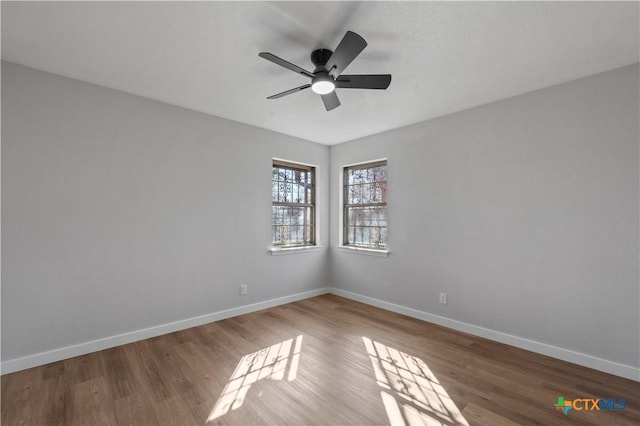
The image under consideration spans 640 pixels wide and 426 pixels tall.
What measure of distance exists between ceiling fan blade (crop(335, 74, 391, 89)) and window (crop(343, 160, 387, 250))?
2.09 meters

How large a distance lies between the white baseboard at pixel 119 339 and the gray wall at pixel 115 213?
5 centimetres

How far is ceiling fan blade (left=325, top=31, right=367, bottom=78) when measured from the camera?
1681 millimetres

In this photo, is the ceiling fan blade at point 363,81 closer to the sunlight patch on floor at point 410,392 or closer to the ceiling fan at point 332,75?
the ceiling fan at point 332,75

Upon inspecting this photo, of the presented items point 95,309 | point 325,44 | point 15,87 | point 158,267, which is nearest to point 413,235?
point 325,44

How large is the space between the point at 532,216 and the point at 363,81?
6.88ft

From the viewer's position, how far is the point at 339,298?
4.48m

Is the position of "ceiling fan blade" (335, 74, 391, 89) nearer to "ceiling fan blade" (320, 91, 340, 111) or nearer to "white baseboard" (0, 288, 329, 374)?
"ceiling fan blade" (320, 91, 340, 111)

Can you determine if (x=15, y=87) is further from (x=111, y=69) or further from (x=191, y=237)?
(x=191, y=237)

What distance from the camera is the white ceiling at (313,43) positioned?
1751 millimetres

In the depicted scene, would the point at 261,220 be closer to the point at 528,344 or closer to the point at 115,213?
the point at 115,213

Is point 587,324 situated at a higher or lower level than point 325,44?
lower

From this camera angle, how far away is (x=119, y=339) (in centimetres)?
280

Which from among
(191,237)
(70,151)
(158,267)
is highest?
(70,151)

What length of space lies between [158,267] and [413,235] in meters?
3.02
